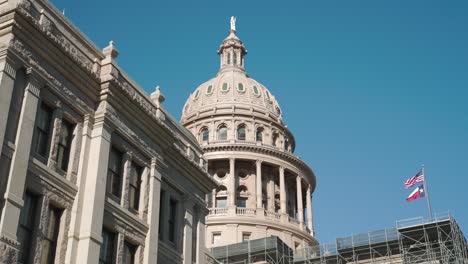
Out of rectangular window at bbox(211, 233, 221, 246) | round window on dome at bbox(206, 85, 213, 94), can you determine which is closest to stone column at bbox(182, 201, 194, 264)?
rectangular window at bbox(211, 233, 221, 246)

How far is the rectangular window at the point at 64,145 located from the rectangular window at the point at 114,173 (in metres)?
2.24

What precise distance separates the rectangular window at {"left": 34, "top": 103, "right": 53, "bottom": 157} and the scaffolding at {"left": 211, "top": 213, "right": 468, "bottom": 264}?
35.4 m

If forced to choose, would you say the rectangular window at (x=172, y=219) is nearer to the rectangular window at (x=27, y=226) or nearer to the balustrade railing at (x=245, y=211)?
the rectangular window at (x=27, y=226)

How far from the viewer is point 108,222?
27016mm

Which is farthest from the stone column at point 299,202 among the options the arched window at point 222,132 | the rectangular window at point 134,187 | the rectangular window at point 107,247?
the rectangular window at point 107,247

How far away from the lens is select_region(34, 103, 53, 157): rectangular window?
2491 cm

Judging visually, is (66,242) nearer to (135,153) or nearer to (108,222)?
(108,222)

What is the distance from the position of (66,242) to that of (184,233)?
9.06m

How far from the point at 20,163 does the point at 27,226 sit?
217 cm

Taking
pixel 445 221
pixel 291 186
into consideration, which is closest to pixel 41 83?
pixel 445 221

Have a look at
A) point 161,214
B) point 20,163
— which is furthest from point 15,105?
point 161,214

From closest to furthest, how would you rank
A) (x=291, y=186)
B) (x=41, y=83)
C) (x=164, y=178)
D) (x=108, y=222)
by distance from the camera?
1. (x=41, y=83)
2. (x=108, y=222)
3. (x=164, y=178)
4. (x=291, y=186)

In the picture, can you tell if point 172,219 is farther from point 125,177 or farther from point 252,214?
point 252,214

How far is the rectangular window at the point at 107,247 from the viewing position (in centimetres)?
2665
